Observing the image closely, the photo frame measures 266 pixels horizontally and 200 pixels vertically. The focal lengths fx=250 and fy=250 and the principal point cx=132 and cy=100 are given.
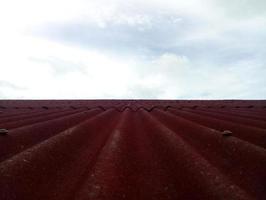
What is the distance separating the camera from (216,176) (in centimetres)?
176

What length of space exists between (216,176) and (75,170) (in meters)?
1.13

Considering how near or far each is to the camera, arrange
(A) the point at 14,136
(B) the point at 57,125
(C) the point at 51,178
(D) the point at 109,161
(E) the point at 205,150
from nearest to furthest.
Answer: (C) the point at 51,178
(D) the point at 109,161
(E) the point at 205,150
(A) the point at 14,136
(B) the point at 57,125

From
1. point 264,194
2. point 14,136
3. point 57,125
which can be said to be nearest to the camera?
point 264,194

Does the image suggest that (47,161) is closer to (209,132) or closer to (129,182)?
(129,182)

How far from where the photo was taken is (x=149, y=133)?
3240 millimetres

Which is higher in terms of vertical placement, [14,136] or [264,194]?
[14,136]

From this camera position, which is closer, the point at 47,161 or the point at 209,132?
the point at 47,161

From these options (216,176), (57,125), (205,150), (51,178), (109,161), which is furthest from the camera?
(57,125)

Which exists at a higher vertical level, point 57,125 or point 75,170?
point 57,125

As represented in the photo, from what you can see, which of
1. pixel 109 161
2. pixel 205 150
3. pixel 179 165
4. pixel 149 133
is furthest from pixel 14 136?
pixel 205 150

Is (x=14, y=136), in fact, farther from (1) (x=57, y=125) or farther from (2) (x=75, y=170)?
(2) (x=75, y=170)

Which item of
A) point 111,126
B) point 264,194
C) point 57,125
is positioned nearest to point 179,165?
point 264,194

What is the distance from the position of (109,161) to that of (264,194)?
3.78 ft

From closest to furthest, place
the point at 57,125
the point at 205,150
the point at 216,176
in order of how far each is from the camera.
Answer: the point at 216,176 → the point at 205,150 → the point at 57,125
